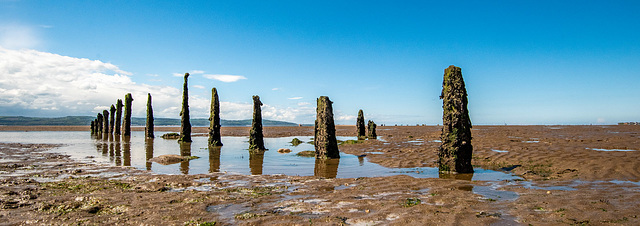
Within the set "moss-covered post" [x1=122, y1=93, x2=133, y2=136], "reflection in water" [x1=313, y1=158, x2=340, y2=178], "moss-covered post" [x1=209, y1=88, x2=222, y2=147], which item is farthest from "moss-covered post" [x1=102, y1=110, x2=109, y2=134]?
"reflection in water" [x1=313, y1=158, x2=340, y2=178]

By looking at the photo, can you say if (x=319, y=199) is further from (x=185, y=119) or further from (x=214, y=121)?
(x=185, y=119)

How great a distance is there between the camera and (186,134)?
95.9ft

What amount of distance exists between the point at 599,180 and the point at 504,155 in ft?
19.4

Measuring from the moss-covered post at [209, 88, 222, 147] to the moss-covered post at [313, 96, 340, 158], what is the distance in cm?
1141

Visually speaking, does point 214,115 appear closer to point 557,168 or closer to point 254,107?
point 254,107

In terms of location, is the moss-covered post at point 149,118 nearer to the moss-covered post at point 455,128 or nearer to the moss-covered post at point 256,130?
the moss-covered post at point 256,130

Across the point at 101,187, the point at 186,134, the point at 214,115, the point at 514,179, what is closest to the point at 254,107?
the point at 214,115

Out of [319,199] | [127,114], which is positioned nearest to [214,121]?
[319,199]

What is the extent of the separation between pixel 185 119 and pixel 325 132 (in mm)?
17882

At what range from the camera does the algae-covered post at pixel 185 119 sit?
95.9ft

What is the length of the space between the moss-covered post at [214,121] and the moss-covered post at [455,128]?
18.3 metres

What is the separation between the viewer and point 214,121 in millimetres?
25797

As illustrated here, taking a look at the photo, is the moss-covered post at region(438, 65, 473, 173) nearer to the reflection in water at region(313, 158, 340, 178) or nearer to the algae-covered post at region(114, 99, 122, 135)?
the reflection in water at region(313, 158, 340, 178)

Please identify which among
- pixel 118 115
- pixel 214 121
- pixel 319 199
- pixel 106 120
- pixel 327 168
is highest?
pixel 118 115
